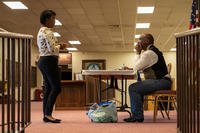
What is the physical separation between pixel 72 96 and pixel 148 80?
10.6 feet

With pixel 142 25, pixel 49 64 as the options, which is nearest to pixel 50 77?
pixel 49 64

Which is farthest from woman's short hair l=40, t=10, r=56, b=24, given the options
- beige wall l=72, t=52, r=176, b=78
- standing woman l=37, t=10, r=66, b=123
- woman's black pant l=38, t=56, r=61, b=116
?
beige wall l=72, t=52, r=176, b=78

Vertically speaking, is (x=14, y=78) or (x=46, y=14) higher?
(x=46, y=14)

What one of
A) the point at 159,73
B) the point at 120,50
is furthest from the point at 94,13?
the point at 120,50

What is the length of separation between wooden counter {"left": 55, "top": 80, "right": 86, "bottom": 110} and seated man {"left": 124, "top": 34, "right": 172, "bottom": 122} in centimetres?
289

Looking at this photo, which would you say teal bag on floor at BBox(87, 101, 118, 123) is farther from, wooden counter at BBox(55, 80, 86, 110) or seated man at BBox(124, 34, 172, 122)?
wooden counter at BBox(55, 80, 86, 110)

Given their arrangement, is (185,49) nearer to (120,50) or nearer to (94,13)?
(94,13)

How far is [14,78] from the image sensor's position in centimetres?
286

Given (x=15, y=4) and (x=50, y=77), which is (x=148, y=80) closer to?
(x=50, y=77)

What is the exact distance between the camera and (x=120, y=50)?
21.4 m

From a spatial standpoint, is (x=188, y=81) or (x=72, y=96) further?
(x=72, y=96)

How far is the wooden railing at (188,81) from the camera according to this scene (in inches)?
97.0

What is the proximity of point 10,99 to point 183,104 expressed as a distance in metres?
1.39

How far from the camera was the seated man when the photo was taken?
445 cm
